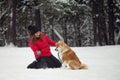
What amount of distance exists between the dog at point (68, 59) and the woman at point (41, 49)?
61 centimetres

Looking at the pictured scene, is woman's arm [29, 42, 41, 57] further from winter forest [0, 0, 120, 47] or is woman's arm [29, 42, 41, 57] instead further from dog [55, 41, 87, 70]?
winter forest [0, 0, 120, 47]

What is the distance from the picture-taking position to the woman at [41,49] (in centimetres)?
1019

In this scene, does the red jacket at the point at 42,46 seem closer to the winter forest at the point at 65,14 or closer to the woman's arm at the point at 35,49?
the woman's arm at the point at 35,49

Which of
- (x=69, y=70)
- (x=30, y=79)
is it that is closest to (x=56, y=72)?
(x=69, y=70)

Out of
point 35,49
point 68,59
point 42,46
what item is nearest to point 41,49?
point 42,46

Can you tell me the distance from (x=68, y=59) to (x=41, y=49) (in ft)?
3.51

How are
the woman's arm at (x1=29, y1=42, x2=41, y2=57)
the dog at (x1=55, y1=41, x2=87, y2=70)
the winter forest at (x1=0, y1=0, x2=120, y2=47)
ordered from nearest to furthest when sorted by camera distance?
the dog at (x1=55, y1=41, x2=87, y2=70), the woman's arm at (x1=29, y1=42, x2=41, y2=57), the winter forest at (x1=0, y1=0, x2=120, y2=47)

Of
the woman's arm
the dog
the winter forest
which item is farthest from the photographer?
the winter forest

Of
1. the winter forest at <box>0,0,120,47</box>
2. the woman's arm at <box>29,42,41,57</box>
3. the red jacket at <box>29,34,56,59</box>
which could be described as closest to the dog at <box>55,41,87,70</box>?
the red jacket at <box>29,34,56,59</box>

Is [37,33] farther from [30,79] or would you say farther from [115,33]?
[115,33]

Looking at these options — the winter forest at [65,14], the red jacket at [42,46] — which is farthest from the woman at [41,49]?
the winter forest at [65,14]

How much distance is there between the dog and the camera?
9453 millimetres

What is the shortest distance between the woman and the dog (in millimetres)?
614

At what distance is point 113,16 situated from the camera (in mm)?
28750
